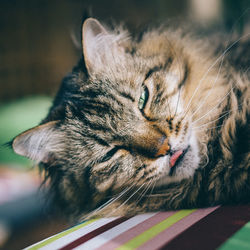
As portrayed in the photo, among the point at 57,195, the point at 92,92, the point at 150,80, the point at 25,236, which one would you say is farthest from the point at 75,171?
the point at 25,236

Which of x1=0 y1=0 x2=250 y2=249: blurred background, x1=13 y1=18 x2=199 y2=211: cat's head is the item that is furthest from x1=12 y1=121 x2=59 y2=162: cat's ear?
x1=0 y1=0 x2=250 y2=249: blurred background

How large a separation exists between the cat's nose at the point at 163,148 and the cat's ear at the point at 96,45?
0.40 metres

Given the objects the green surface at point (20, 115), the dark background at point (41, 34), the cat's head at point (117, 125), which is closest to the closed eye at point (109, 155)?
the cat's head at point (117, 125)

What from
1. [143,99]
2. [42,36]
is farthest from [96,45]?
[42,36]

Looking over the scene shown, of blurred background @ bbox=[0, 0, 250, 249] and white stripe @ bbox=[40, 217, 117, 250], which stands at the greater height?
blurred background @ bbox=[0, 0, 250, 249]

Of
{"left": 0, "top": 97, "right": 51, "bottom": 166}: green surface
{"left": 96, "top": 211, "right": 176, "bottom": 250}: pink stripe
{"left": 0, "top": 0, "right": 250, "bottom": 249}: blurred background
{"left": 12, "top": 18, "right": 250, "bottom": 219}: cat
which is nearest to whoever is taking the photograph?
{"left": 96, "top": 211, "right": 176, "bottom": 250}: pink stripe

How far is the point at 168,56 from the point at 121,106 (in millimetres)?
356

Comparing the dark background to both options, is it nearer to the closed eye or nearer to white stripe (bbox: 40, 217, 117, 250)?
the closed eye

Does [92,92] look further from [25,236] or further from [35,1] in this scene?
[35,1]

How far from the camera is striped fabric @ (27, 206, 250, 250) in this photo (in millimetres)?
643

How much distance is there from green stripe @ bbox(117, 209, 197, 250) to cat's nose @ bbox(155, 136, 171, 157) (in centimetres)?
20

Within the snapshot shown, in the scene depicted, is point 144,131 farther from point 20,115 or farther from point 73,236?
point 20,115

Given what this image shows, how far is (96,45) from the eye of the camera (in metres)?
1.14

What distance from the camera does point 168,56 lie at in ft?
3.86
